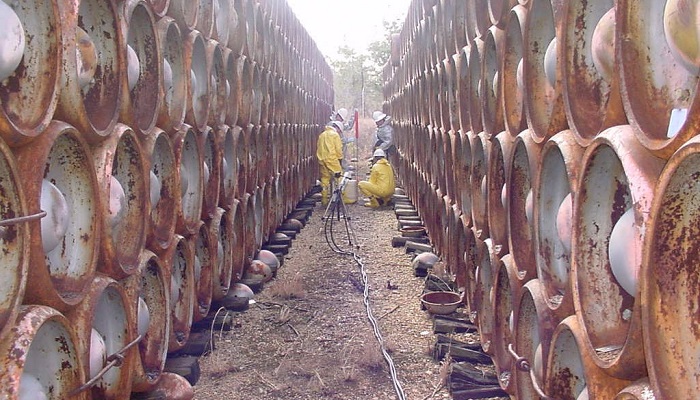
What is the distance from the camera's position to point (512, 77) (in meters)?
2.92

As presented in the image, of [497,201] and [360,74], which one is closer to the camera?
[497,201]

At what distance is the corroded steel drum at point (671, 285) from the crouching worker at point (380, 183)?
8732 mm

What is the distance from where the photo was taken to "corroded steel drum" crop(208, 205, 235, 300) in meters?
4.11

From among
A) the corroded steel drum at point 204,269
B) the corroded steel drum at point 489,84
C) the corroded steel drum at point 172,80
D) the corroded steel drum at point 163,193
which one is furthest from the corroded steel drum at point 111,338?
the corroded steel drum at point 489,84

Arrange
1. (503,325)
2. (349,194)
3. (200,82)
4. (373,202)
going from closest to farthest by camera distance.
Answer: (503,325)
(200,82)
(373,202)
(349,194)

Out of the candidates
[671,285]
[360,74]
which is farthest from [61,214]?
[360,74]

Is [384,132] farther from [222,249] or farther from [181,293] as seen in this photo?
[181,293]

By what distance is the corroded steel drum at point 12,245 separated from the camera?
157cm

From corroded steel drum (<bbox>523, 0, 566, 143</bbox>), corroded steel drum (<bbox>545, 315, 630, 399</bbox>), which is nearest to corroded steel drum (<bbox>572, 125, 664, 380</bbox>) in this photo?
corroded steel drum (<bbox>545, 315, 630, 399</bbox>)

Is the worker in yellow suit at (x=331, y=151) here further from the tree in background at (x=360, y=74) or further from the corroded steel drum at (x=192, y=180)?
the tree in background at (x=360, y=74)

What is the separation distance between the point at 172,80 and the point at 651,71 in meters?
2.57

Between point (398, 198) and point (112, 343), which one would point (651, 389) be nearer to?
point (112, 343)

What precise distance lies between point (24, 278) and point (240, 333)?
2.70 metres

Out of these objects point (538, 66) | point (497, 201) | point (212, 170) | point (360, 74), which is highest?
point (360, 74)
